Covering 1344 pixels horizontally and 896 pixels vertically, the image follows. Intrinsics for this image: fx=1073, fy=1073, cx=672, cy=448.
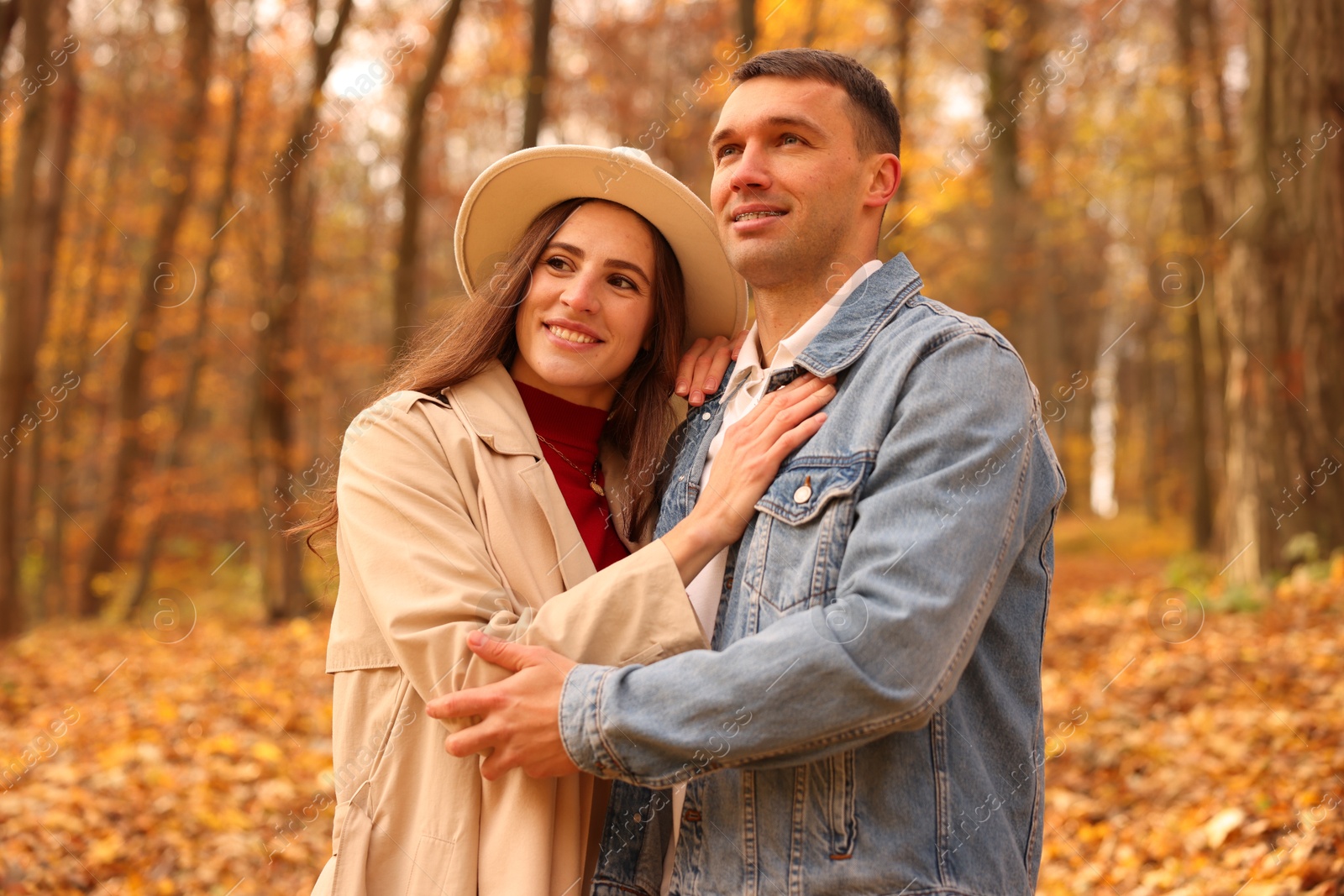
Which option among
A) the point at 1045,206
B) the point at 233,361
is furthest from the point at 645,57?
the point at 233,361

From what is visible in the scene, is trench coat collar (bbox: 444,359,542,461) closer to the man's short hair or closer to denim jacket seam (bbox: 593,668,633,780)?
denim jacket seam (bbox: 593,668,633,780)

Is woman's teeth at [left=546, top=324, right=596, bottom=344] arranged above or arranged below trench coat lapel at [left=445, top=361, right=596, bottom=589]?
above

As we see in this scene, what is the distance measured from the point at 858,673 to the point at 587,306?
1247 millimetres

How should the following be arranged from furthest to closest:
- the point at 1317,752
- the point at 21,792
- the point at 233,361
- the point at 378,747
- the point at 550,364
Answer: the point at 233,361 → the point at 21,792 → the point at 1317,752 → the point at 550,364 → the point at 378,747

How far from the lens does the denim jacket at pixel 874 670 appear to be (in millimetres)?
1770

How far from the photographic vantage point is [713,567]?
2.26 meters

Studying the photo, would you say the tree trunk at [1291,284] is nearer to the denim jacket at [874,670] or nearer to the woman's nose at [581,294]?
the denim jacket at [874,670]

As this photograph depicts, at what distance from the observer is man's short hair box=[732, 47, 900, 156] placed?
2398 millimetres

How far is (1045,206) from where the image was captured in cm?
1686

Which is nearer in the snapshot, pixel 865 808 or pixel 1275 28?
pixel 865 808

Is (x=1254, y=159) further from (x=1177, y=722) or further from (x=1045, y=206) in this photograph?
(x=1045, y=206)

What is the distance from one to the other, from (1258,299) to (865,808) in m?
6.95

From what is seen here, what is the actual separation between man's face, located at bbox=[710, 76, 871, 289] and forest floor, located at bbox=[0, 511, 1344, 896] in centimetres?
302

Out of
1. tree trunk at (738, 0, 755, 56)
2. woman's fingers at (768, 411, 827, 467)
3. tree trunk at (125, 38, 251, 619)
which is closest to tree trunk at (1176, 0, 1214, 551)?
tree trunk at (738, 0, 755, 56)
